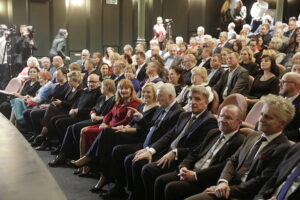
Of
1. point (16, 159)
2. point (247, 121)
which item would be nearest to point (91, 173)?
point (247, 121)

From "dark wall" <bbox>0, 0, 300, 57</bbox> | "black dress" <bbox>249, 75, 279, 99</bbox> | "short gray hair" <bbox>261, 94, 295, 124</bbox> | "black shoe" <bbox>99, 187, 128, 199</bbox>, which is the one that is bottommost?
"black shoe" <bbox>99, 187, 128, 199</bbox>

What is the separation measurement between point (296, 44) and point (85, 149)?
3.95 m

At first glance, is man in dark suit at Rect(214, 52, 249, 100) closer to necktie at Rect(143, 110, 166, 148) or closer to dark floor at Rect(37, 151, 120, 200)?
necktie at Rect(143, 110, 166, 148)

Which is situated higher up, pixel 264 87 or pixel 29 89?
pixel 264 87

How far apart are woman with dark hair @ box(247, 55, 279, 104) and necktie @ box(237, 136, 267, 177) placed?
6.30 ft

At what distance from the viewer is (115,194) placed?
339cm

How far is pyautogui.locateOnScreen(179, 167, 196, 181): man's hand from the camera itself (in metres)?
2.52

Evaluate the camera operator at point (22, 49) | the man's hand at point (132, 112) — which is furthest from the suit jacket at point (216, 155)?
the camera operator at point (22, 49)

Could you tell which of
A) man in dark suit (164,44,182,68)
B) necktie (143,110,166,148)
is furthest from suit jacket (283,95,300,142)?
man in dark suit (164,44,182,68)

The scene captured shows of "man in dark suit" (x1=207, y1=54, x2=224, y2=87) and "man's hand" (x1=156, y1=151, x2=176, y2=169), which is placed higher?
"man in dark suit" (x1=207, y1=54, x2=224, y2=87)

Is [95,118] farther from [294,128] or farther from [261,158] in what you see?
[261,158]

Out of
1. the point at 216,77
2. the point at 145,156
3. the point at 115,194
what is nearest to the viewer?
the point at 145,156

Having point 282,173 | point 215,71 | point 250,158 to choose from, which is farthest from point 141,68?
point 282,173

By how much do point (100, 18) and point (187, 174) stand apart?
9986 millimetres
